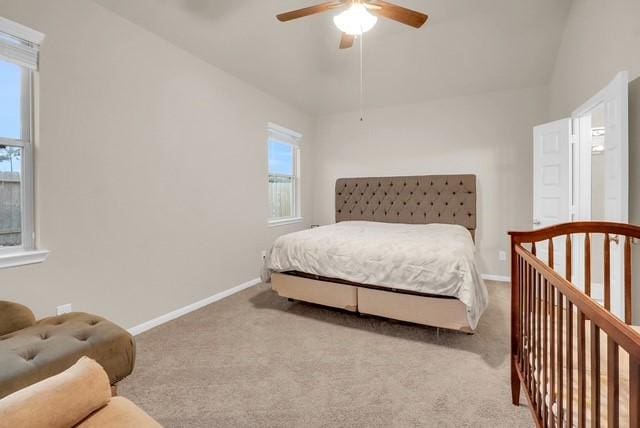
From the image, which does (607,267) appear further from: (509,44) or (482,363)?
(509,44)

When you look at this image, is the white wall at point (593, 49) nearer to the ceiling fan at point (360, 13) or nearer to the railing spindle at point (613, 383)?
the ceiling fan at point (360, 13)

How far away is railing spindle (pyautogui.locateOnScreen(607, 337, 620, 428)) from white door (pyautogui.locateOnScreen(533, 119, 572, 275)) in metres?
2.62

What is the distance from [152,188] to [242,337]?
1.54 m

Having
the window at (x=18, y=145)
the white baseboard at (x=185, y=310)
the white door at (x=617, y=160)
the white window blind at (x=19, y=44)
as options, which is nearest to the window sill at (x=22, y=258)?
the window at (x=18, y=145)

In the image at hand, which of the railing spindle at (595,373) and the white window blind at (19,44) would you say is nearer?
the railing spindle at (595,373)

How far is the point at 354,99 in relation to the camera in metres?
4.61

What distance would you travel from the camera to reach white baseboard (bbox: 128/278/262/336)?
263cm

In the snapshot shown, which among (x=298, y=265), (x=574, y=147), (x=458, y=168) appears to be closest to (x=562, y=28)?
(x=574, y=147)

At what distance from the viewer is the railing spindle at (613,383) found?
65 cm

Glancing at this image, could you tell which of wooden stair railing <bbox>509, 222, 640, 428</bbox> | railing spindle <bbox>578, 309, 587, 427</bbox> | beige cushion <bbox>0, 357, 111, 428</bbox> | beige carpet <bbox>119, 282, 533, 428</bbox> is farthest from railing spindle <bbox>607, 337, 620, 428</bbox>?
beige cushion <bbox>0, 357, 111, 428</bbox>

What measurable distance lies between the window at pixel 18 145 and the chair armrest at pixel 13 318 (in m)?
0.33

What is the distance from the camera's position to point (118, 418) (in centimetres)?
93

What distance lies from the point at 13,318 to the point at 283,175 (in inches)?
135

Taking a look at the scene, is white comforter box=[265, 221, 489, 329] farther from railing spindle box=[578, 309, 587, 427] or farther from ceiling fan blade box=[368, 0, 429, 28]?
ceiling fan blade box=[368, 0, 429, 28]
